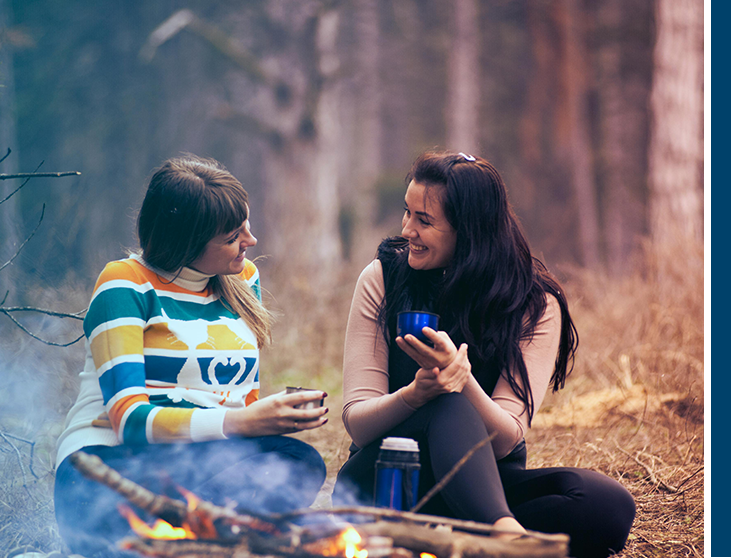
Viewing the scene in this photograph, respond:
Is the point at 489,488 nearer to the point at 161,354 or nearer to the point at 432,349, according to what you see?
the point at 432,349

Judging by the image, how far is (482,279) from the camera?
195 centimetres

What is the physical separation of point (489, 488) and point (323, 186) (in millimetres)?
5896

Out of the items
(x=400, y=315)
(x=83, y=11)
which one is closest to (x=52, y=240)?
(x=400, y=315)

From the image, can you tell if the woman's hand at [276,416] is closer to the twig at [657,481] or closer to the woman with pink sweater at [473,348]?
the woman with pink sweater at [473,348]

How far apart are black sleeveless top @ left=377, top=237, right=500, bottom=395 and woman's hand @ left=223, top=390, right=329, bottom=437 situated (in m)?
0.43

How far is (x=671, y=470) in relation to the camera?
108 inches

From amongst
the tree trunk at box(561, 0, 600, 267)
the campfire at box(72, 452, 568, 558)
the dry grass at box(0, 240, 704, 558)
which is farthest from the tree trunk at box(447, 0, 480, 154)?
the campfire at box(72, 452, 568, 558)

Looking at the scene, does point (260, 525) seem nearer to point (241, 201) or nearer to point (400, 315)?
point (400, 315)

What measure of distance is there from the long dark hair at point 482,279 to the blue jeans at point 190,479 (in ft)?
1.66

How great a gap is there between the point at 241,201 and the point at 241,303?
33cm

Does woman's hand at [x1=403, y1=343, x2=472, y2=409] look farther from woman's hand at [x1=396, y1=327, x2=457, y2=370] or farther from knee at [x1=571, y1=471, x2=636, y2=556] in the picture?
knee at [x1=571, y1=471, x2=636, y2=556]

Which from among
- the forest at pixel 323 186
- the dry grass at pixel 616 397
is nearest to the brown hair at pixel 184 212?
the forest at pixel 323 186

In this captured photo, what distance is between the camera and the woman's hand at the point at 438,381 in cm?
163

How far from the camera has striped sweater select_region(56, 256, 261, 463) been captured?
5.31 ft
